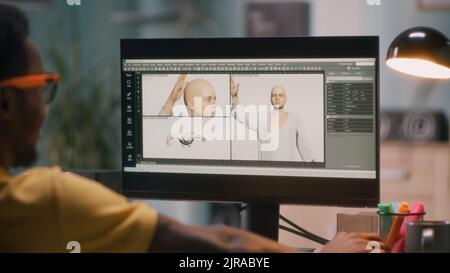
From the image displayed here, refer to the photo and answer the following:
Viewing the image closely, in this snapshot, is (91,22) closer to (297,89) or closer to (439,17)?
(439,17)

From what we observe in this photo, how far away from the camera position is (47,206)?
792 mm

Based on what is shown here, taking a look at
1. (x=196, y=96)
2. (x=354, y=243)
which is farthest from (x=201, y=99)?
(x=354, y=243)

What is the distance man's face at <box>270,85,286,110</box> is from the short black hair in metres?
0.45

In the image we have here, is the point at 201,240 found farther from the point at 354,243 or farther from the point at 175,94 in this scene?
the point at 175,94

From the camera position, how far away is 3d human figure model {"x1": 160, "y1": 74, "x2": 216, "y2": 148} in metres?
1.21

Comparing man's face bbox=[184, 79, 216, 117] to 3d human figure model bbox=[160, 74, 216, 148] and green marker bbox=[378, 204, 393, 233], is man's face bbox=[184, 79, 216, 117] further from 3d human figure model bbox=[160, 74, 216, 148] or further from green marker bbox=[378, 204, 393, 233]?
green marker bbox=[378, 204, 393, 233]

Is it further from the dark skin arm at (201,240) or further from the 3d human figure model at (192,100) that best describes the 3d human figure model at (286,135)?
the dark skin arm at (201,240)

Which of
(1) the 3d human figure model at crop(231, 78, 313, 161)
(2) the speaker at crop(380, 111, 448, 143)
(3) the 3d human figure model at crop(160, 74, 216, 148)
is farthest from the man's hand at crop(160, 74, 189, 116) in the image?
(2) the speaker at crop(380, 111, 448, 143)

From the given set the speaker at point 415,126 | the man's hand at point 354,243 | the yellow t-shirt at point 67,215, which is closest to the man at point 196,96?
the man's hand at point 354,243

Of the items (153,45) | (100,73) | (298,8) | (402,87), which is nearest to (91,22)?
(100,73)

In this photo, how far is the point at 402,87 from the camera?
122 inches

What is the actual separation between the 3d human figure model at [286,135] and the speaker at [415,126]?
5.57ft

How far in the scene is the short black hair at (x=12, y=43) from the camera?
0.86 metres

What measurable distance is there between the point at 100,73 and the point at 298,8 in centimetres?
96
